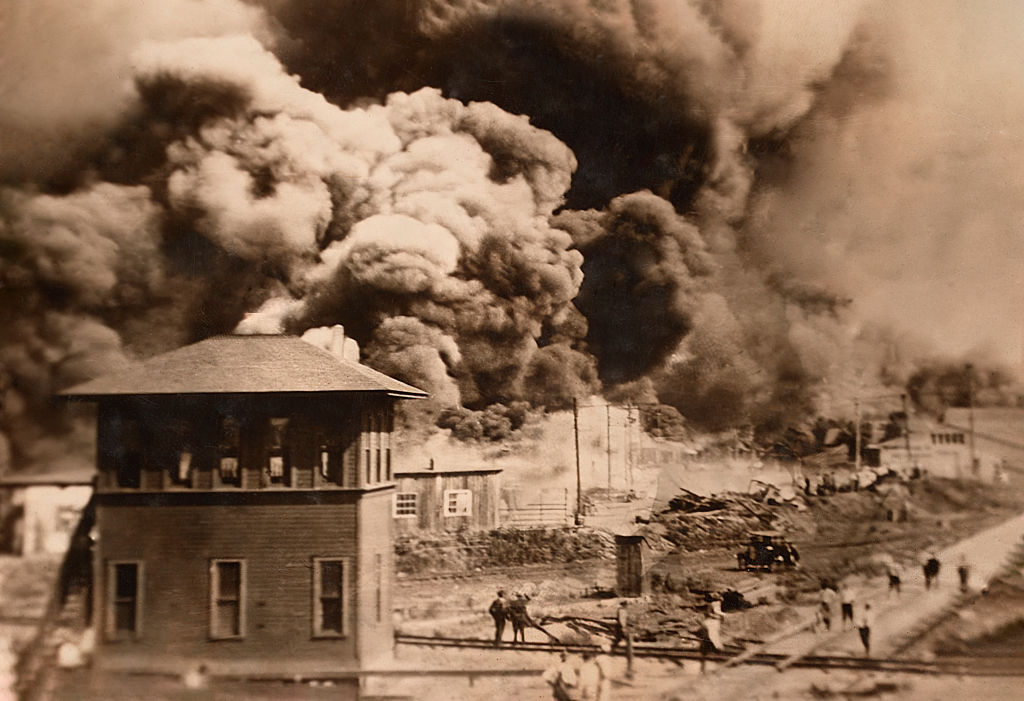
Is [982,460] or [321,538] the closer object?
[321,538]

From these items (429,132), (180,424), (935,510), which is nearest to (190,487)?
(180,424)

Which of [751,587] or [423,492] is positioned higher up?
[423,492]

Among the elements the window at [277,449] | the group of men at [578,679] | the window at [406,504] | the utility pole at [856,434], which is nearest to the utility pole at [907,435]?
the utility pole at [856,434]

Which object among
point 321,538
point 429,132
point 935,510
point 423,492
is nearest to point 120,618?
point 321,538

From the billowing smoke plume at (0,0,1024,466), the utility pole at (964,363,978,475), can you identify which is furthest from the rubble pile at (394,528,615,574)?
the utility pole at (964,363,978,475)

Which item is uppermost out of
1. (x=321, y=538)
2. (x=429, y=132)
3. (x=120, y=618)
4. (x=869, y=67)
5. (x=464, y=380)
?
(x=869, y=67)

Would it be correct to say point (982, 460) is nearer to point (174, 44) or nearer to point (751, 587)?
point (751, 587)

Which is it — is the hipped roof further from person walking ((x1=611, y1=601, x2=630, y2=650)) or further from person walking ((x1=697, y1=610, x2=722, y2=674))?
person walking ((x1=697, y1=610, x2=722, y2=674))

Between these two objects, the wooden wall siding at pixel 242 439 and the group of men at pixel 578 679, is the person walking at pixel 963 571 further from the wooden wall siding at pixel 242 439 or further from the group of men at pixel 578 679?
the wooden wall siding at pixel 242 439

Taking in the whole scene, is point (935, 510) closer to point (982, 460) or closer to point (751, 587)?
point (982, 460)
